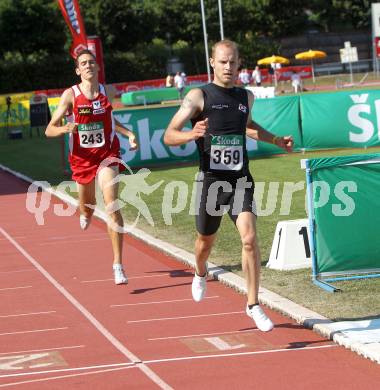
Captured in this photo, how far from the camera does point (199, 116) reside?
27.9ft

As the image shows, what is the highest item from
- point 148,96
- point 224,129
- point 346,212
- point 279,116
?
point 224,129

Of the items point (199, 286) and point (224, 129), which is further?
point (199, 286)

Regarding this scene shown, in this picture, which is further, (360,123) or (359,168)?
(360,123)

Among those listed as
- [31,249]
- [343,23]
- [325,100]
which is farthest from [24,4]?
[31,249]

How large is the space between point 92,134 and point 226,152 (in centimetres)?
318

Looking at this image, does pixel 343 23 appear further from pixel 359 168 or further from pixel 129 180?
pixel 359 168

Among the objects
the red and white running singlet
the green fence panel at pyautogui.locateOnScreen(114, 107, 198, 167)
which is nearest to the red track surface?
the red and white running singlet

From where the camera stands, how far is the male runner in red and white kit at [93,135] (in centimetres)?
1105

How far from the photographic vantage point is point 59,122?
1109 centimetres

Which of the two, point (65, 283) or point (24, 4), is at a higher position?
point (24, 4)

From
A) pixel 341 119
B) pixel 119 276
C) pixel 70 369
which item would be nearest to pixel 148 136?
pixel 341 119

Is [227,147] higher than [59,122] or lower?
lower

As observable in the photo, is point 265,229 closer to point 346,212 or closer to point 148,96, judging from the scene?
point 346,212

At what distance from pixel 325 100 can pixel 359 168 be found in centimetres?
1549
